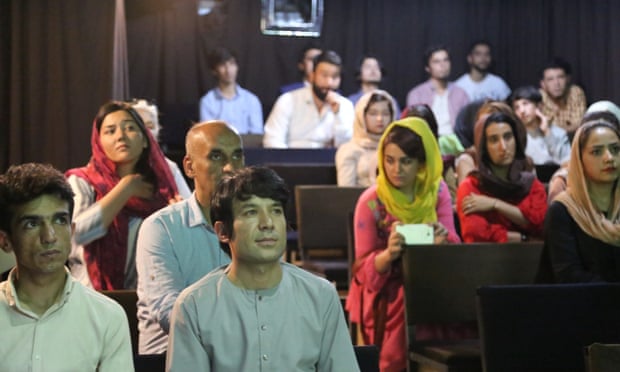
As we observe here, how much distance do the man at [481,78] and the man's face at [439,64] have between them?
1.30ft

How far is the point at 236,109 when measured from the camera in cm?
1144

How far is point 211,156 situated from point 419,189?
1.59m

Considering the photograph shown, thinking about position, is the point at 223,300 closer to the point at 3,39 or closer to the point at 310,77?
the point at 3,39

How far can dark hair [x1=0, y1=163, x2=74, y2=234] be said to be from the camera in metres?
2.69

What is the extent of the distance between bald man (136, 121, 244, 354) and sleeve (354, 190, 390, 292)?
4.07 ft

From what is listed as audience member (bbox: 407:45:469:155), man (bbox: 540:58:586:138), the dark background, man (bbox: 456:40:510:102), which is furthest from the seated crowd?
the dark background

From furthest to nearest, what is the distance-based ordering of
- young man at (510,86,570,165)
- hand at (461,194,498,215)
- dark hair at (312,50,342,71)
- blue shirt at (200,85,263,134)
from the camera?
blue shirt at (200,85,263,134) → dark hair at (312,50,342,71) → young man at (510,86,570,165) → hand at (461,194,498,215)

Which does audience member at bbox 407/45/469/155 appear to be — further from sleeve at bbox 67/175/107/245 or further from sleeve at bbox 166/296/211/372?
sleeve at bbox 166/296/211/372

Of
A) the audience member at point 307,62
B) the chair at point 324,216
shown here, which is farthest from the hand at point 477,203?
the audience member at point 307,62

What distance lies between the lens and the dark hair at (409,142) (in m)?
4.89

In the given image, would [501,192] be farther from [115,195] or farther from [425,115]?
[115,195]

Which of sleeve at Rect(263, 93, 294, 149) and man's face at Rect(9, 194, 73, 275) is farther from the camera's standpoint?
sleeve at Rect(263, 93, 294, 149)

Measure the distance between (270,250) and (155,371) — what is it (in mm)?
516

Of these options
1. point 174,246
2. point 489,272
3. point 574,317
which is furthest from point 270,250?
point 489,272
